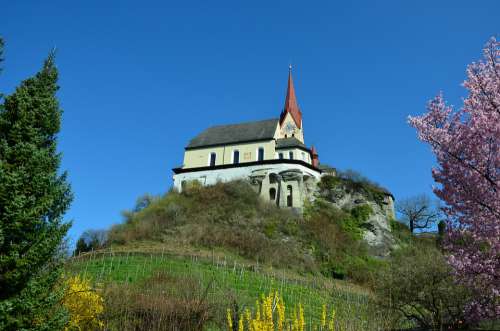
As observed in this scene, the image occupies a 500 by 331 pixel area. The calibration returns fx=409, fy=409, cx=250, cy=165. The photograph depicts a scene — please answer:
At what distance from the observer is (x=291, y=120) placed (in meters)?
57.6

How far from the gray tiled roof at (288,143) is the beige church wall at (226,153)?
92cm

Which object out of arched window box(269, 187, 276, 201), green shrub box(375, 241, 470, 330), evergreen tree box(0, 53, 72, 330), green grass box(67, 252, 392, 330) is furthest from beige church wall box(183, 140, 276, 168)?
evergreen tree box(0, 53, 72, 330)

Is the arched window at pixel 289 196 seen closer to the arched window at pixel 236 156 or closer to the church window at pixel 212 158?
the arched window at pixel 236 156

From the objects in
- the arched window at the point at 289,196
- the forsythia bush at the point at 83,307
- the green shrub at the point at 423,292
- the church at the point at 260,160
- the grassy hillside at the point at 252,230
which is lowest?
the forsythia bush at the point at 83,307

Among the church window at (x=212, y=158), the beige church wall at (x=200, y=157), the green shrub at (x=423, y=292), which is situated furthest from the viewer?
the church window at (x=212, y=158)

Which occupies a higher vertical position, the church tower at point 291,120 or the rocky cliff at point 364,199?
the church tower at point 291,120

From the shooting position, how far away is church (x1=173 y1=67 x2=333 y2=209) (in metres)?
47.1

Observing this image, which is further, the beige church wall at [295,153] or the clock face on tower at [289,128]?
the clock face on tower at [289,128]

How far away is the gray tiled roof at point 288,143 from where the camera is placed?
50.0 m

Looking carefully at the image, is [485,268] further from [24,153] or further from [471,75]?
[24,153]

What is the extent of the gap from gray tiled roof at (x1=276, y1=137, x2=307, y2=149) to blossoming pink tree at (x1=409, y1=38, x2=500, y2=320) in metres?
40.2

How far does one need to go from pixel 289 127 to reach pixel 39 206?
4806 centimetres

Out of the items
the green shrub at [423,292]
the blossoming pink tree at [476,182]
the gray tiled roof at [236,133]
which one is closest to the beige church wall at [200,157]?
the gray tiled roof at [236,133]

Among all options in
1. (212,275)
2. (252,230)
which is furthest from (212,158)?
(212,275)
